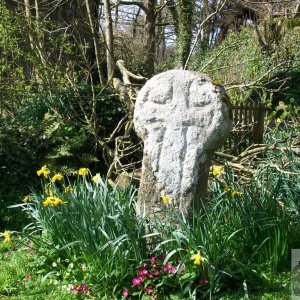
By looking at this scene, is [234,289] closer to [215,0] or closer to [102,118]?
[102,118]

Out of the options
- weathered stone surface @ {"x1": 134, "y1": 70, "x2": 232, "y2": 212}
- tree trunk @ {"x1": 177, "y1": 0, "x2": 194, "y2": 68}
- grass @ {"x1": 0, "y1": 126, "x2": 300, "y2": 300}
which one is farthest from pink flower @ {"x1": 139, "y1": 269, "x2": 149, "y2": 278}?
tree trunk @ {"x1": 177, "y1": 0, "x2": 194, "y2": 68}

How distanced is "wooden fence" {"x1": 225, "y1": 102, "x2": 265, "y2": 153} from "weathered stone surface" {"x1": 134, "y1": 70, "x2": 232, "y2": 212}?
4.35m

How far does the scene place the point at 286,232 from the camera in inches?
152

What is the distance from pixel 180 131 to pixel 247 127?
5.08 meters

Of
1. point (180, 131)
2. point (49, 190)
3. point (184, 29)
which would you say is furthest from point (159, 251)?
point (184, 29)

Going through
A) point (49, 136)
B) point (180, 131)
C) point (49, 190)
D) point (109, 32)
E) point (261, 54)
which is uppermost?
point (109, 32)

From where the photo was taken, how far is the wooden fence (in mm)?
8922

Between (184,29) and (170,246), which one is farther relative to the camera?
(184,29)

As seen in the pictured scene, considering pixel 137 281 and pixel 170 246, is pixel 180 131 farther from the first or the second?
pixel 137 281

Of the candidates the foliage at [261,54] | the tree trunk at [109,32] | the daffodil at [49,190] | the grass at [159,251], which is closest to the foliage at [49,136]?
the tree trunk at [109,32]

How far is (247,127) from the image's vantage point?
904 cm

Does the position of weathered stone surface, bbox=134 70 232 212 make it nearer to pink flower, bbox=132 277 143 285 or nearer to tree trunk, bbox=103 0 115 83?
pink flower, bbox=132 277 143 285

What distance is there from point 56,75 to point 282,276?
17.9 feet

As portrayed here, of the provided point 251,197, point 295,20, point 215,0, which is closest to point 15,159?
point 251,197
